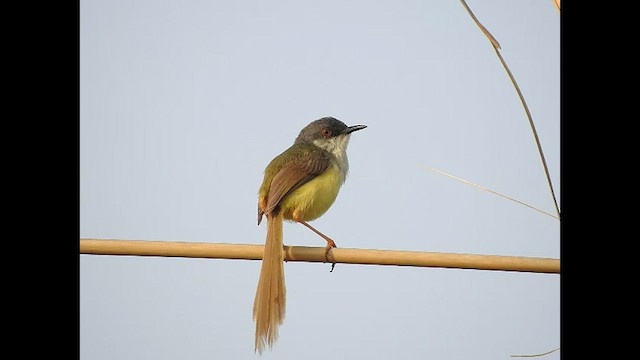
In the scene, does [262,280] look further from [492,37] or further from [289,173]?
[492,37]

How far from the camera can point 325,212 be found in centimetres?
416

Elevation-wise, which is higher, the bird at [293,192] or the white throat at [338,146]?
the white throat at [338,146]

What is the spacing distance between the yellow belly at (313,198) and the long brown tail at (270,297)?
0.57 m

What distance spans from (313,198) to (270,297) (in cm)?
103

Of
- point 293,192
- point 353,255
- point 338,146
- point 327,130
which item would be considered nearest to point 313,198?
point 293,192

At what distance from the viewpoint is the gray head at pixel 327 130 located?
15.8 feet

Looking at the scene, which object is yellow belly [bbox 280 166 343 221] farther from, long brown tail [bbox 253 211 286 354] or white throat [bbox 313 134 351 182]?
long brown tail [bbox 253 211 286 354]

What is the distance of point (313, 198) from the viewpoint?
403 centimetres

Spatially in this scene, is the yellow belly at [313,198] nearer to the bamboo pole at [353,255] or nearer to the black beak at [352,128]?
the black beak at [352,128]

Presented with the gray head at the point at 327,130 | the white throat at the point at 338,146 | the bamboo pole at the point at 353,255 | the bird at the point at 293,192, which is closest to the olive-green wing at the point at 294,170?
the bird at the point at 293,192

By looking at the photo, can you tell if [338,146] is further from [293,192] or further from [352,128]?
[293,192]

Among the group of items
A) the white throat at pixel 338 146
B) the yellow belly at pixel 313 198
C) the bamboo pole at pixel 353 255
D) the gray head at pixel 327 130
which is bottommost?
the bamboo pole at pixel 353 255
